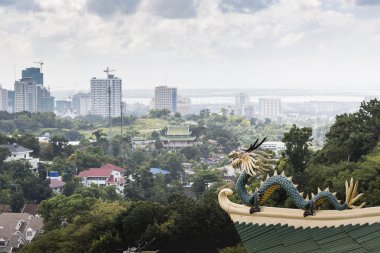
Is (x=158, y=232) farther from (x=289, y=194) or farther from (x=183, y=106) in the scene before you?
(x=183, y=106)

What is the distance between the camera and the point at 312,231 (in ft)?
34.4

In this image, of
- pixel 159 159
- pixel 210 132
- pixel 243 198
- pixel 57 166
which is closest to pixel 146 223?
pixel 243 198

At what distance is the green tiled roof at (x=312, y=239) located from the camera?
10172 mm

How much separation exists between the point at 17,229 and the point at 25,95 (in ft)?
391

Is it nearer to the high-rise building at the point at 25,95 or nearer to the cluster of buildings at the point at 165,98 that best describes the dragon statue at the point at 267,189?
the high-rise building at the point at 25,95

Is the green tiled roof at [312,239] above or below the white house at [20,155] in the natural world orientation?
above

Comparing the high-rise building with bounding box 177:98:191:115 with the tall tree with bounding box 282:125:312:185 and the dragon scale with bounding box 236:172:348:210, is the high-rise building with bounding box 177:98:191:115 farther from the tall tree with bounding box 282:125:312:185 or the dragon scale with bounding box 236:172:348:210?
the dragon scale with bounding box 236:172:348:210

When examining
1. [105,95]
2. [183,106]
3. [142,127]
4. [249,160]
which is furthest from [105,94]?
[249,160]

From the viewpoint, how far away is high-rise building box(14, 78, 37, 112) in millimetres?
149875

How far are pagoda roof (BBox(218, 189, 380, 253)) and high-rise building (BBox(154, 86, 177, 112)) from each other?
532 feet

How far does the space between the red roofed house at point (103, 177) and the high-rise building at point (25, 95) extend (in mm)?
97749

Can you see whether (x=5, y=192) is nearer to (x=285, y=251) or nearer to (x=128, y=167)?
(x=128, y=167)

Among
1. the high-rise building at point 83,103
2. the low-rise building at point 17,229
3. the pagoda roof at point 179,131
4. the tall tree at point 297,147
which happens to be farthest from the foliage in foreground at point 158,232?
the high-rise building at point 83,103

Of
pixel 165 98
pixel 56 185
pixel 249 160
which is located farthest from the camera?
pixel 165 98
